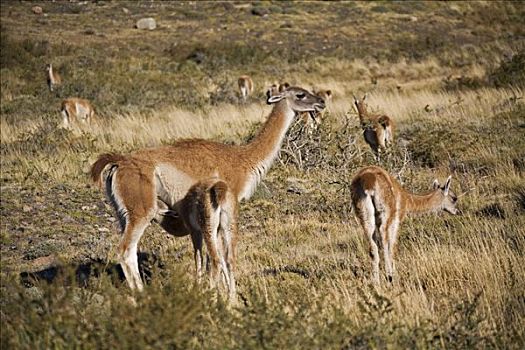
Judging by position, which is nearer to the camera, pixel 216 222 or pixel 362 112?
pixel 216 222

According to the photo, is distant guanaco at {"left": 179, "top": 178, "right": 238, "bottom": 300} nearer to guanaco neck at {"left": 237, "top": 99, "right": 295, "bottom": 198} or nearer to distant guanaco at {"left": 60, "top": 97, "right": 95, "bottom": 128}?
guanaco neck at {"left": 237, "top": 99, "right": 295, "bottom": 198}

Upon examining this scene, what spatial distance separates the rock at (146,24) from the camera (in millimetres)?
44312

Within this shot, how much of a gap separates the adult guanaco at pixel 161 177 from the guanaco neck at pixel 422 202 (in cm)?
162

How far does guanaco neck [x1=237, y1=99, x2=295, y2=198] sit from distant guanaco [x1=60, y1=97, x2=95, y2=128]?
11.6 meters

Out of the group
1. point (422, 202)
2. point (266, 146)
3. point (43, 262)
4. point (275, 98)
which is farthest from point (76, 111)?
point (422, 202)

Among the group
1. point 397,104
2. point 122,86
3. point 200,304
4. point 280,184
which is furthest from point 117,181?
point 122,86

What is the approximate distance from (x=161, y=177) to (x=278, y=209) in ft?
13.2

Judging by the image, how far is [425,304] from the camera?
19.6 ft

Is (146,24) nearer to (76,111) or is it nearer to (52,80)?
(52,80)

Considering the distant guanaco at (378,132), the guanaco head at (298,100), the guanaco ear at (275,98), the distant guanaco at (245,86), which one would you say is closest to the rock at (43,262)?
the guanaco ear at (275,98)

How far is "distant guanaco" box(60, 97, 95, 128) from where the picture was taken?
19.4 m

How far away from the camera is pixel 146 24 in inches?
1752

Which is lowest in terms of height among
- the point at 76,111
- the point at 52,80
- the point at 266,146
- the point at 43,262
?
the point at 52,80

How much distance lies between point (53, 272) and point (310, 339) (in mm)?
4572
